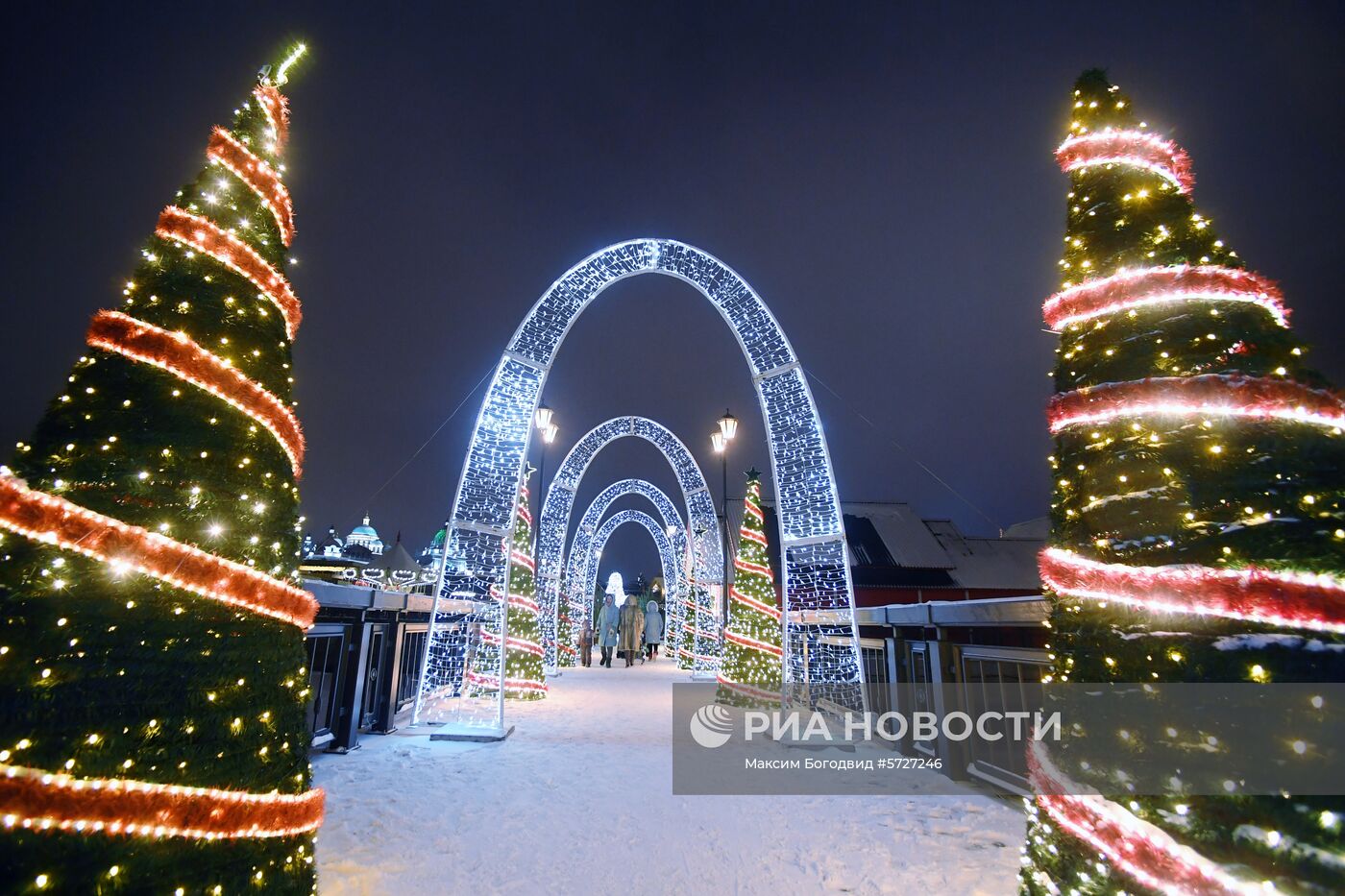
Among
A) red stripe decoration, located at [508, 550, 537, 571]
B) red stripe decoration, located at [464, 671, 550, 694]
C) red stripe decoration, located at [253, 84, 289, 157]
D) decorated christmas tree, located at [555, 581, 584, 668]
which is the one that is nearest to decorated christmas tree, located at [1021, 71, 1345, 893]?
red stripe decoration, located at [253, 84, 289, 157]

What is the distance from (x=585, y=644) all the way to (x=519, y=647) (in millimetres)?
7024

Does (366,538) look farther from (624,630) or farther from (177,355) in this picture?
(177,355)

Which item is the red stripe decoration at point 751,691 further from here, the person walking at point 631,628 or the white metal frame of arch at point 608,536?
the white metal frame of arch at point 608,536

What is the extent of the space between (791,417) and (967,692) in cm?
322

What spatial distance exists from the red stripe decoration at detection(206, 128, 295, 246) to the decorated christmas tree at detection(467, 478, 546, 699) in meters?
5.39

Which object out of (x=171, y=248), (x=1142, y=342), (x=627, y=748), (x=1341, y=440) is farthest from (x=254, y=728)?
(x=627, y=748)

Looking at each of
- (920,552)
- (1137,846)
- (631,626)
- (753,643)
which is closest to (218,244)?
(1137,846)

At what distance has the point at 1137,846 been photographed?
152 centimetres

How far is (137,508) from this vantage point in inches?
66.8

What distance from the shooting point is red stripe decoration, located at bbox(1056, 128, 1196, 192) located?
2324mm

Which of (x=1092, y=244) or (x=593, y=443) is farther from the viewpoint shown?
(x=593, y=443)

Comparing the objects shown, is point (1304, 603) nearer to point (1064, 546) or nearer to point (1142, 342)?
point (1064, 546)

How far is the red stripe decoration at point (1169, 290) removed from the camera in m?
1.93

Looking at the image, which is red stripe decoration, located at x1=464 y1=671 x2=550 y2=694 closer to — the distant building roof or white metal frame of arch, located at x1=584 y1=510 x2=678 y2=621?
white metal frame of arch, located at x1=584 y1=510 x2=678 y2=621
